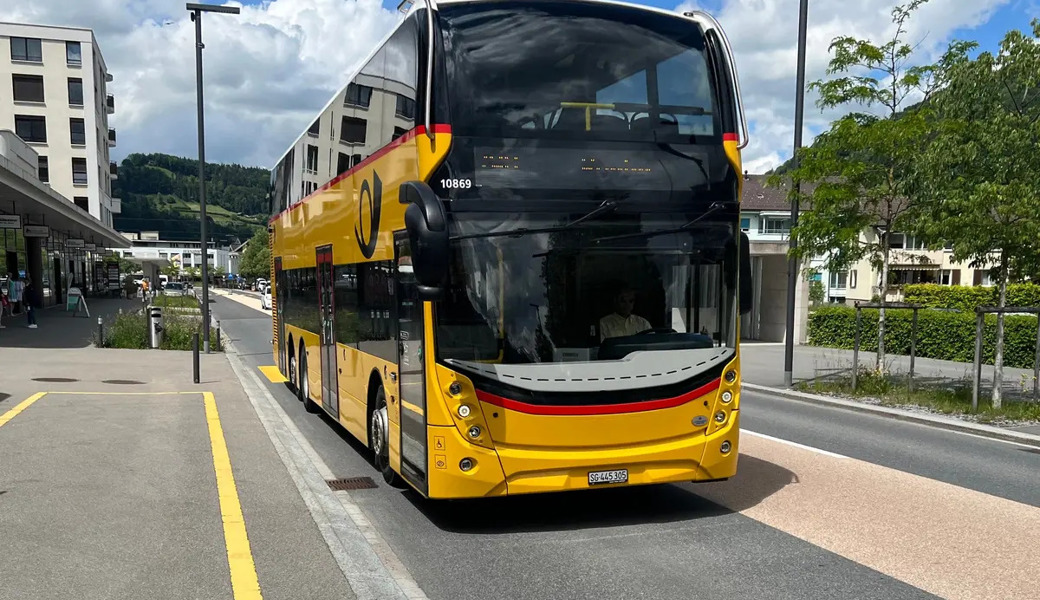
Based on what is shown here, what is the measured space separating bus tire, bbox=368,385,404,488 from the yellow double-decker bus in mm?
493

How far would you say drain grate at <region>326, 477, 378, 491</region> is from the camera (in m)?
8.35

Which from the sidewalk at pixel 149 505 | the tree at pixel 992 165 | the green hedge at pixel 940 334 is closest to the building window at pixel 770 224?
the green hedge at pixel 940 334

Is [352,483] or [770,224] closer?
[352,483]

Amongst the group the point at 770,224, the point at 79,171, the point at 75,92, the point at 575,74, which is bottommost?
the point at 575,74

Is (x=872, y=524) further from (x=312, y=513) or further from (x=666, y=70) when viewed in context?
(x=312, y=513)

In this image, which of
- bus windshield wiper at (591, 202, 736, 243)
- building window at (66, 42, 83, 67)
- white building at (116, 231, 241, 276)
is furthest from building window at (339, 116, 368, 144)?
white building at (116, 231, 241, 276)

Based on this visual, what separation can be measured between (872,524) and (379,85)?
19.3ft

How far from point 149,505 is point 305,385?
6585 millimetres

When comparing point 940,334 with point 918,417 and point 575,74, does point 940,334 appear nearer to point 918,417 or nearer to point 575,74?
point 918,417

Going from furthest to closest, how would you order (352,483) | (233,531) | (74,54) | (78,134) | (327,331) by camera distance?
(78,134) → (74,54) → (327,331) → (352,483) → (233,531)

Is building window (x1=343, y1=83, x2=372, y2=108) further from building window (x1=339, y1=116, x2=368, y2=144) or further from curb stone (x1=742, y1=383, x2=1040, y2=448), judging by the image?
curb stone (x1=742, y1=383, x2=1040, y2=448)

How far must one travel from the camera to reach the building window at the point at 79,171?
232 ft

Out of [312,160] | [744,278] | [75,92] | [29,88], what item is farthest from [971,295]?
[29,88]

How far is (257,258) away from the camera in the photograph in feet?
390
